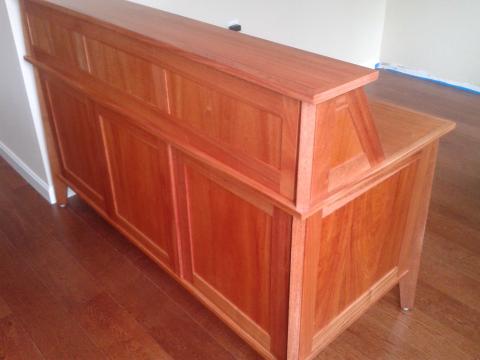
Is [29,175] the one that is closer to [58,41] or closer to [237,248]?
[58,41]

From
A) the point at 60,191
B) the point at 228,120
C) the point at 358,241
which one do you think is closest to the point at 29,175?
the point at 60,191

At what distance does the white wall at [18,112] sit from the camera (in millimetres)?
2035

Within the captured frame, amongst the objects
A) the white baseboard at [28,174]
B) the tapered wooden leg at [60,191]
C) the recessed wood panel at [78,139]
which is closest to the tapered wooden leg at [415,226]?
the recessed wood panel at [78,139]

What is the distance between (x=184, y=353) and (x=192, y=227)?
464mm

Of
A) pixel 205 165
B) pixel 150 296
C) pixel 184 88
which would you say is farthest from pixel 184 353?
pixel 184 88

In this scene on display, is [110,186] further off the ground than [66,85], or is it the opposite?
[66,85]

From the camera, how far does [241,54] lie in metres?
1.17

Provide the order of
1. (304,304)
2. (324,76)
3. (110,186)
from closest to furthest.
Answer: (324,76) < (304,304) < (110,186)

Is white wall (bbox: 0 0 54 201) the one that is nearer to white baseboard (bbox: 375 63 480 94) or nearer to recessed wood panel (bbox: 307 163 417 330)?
recessed wood panel (bbox: 307 163 417 330)

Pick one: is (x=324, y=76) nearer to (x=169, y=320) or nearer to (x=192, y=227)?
(x=192, y=227)

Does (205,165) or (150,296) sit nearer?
(205,165)

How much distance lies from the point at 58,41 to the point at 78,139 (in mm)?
408

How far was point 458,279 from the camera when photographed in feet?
6.43

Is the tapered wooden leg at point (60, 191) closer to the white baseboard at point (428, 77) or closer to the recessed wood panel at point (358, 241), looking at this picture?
the recessed wood panel at point (358, 241)
